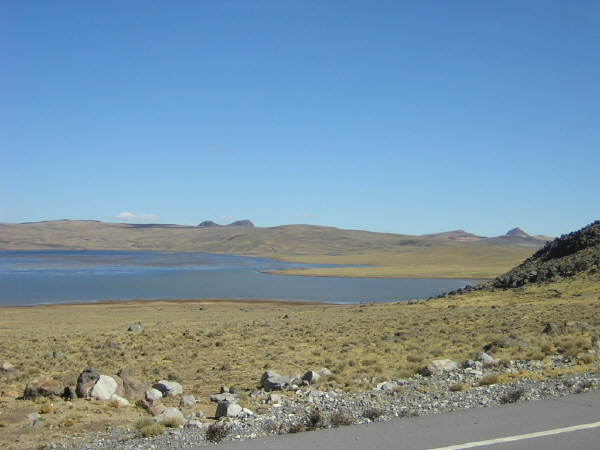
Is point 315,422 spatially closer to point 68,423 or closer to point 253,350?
point 68,423

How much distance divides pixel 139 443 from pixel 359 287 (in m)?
60.5

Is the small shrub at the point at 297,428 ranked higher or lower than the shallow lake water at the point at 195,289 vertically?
higher

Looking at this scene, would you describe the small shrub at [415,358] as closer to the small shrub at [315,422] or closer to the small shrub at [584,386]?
the small shrub at [584,386]

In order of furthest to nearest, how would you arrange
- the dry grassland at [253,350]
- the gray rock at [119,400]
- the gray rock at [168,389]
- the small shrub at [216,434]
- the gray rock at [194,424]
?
the gray rock at [168,389] < the gray rock at [119,400] < the dry grassland at [253,350] < the gray rock at [194,424] < the small shrub at [216,434]

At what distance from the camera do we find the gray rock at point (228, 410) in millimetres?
9093

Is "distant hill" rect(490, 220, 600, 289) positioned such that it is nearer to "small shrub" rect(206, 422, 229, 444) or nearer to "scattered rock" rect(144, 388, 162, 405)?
"scattered rock" rect(144, 388, 162, 405)

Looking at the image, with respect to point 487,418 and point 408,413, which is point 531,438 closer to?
point 487,418

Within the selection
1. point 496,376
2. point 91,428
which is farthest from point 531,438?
point 91,428

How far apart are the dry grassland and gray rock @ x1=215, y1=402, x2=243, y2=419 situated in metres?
0.78

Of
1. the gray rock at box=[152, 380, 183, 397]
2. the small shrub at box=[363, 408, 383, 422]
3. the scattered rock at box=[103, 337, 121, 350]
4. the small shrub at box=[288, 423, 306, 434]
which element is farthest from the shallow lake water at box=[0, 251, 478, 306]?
the small shrub at box=[288, 423, 306, 434]

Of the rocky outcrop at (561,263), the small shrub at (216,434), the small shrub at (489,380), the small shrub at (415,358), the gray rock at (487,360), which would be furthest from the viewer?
the rocky outcrop at (561,263)

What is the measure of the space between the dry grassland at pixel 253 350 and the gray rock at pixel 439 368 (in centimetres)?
43

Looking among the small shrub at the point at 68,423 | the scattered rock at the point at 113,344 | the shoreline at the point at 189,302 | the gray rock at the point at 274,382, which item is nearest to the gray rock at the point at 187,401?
the gray rock at the point at 274,382

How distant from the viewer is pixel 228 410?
9.16 meters
